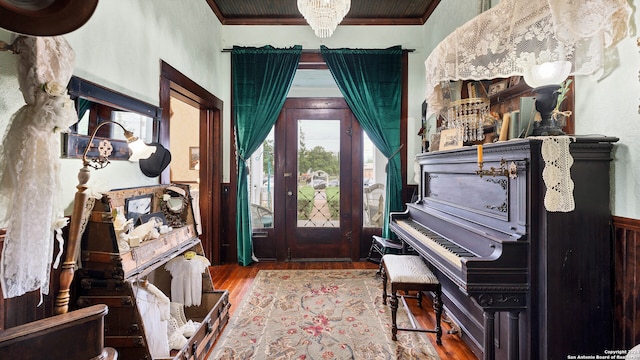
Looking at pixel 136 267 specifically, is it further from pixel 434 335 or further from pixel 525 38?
pixel 525 38

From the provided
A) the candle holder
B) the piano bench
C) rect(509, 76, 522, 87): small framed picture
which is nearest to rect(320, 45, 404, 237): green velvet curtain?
the piano bench

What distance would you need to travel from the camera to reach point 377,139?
12.6ft

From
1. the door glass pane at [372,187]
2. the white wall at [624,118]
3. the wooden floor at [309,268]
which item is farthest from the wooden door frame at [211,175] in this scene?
the white wall at [624,118]

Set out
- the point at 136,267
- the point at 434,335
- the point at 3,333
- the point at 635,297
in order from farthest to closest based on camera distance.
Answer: the point at 434,335 → the point at 136,267 → the point at 635,297 → the point at 3,333

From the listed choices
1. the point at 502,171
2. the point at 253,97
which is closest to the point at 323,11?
the point at 253,97

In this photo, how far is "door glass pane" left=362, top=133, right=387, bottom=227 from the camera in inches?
157

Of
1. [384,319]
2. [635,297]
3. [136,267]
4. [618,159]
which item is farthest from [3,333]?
[618,159]

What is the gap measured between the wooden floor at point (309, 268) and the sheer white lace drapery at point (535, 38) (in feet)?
5.90

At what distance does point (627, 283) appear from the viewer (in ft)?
4.18

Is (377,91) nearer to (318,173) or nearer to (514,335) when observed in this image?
(318,173)

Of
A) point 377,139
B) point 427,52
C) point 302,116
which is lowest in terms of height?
point 377,139

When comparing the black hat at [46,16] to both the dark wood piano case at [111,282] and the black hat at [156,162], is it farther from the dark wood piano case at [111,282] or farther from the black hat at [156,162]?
the black hat at [156,162]

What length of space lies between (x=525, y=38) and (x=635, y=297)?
1.27 meters

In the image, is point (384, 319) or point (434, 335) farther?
point (384, 319)
